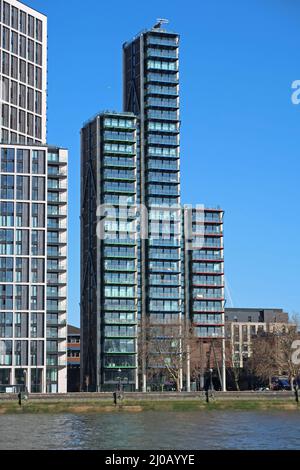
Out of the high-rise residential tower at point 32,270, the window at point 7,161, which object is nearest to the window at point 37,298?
the high-rise residential tower at point 32,270

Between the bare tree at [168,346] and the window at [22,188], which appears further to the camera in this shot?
the window at [22,188]

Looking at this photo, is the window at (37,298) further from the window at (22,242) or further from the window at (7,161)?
the window at (7,161)

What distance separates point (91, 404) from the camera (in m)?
139

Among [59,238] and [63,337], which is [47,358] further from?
[59,238]

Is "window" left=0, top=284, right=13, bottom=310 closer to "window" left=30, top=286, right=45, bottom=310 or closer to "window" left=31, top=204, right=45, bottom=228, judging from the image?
"window" left=30, top=286, right=45, bottom=310

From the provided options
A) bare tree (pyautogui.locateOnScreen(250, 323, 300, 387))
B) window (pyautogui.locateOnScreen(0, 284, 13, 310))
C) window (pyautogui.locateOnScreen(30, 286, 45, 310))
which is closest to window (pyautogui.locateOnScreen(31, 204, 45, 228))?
window (pyautogui.locateOnScreen(30, 286, 45, 310))

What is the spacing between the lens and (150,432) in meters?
89.1

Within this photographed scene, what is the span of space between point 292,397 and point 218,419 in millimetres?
40831

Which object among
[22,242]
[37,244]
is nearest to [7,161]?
[22,242]

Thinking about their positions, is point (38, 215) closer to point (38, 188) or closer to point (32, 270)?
point (38, 188)

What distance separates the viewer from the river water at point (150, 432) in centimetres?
7544
